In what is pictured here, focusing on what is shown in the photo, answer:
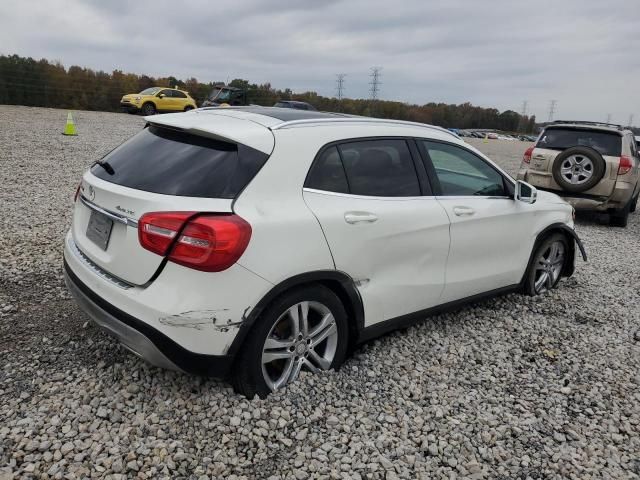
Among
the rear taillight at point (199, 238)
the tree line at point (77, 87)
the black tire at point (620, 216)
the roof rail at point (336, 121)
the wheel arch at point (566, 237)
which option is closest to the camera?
the rear taillight at point (199, 238)

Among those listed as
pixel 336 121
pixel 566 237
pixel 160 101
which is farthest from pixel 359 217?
pixel 160 101

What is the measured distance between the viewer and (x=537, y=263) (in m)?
4.79

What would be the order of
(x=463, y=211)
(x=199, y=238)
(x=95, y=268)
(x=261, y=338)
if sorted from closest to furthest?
1. (x=199, y=238)
2. (x=261, y=338)
3. (x=95, y=268)
4. (x=463, y=211)

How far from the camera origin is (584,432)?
2947 mm

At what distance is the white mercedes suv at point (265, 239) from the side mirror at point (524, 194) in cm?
68

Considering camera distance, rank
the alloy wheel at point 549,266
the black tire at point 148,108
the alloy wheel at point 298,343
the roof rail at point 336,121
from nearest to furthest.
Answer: the alloy wheel at point 298,343
the roof rail at point 336,121
the alloy wheel at point 549,266
the black tire at point 148,108

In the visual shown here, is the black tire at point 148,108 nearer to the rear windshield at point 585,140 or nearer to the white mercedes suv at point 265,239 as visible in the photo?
the rear windshield at point 585,140

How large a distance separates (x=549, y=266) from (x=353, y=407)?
300 centimetres

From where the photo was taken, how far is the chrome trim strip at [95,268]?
2693mm

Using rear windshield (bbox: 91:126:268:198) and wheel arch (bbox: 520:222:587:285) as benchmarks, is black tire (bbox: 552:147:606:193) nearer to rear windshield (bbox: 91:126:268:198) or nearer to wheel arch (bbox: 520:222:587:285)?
wheel arch (bbox: 520:222:587:285)

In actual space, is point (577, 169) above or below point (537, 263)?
above

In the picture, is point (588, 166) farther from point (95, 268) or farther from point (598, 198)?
point (95, 268)

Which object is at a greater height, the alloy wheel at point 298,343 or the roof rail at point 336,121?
the roof rail at point 336,121

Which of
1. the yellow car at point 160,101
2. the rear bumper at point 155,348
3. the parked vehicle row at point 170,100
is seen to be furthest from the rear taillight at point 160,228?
the yellow car at point 160,101
